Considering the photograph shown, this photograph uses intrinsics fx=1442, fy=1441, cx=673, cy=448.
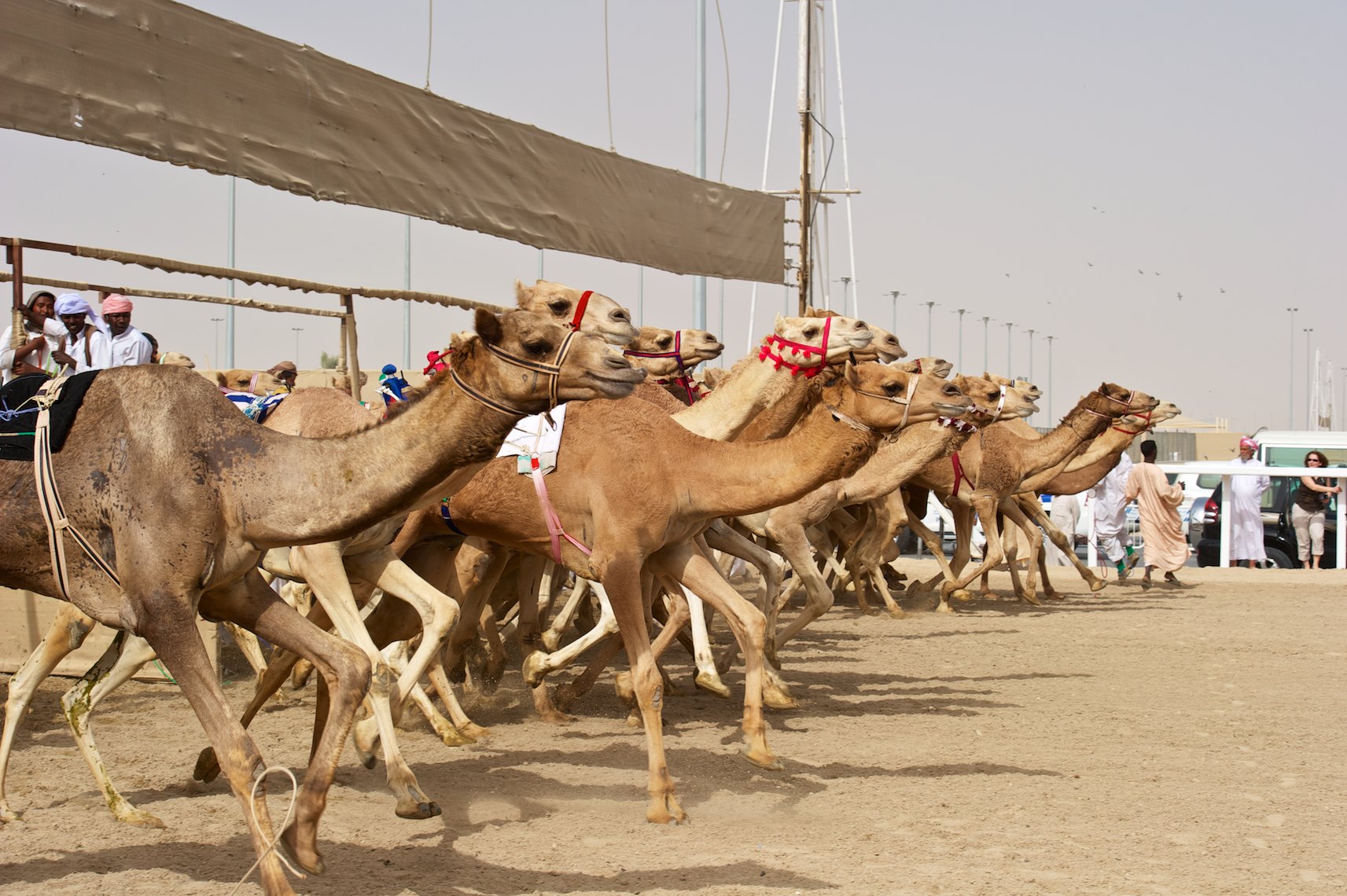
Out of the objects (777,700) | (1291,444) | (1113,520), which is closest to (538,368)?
(777,700)

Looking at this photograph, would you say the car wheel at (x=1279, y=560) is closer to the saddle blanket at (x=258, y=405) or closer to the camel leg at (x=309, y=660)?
the saddle blanket at (x=258, y=405)

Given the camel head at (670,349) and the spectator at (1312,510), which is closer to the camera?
the camel head at (670,349)

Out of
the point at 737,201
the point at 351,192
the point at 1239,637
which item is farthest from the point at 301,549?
the point at 1239,637

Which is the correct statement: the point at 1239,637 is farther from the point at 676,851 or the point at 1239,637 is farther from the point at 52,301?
the point at 52,301

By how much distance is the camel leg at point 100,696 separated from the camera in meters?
6.85

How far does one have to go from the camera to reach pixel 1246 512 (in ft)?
74.8

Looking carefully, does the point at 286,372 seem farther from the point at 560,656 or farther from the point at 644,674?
the point at 644,674

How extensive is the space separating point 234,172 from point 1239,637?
10680mm

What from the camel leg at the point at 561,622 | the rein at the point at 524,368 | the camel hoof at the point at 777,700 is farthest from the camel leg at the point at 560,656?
the rein at the point at 524,368

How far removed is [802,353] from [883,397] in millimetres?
784

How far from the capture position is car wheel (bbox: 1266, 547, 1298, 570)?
23328mm

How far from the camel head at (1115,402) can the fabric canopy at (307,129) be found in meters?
6.56

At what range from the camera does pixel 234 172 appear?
9430mm

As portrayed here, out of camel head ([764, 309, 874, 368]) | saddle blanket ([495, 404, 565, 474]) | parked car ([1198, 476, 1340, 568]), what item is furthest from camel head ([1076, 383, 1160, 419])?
saddle blanket ([495, 404, 565, 474])
